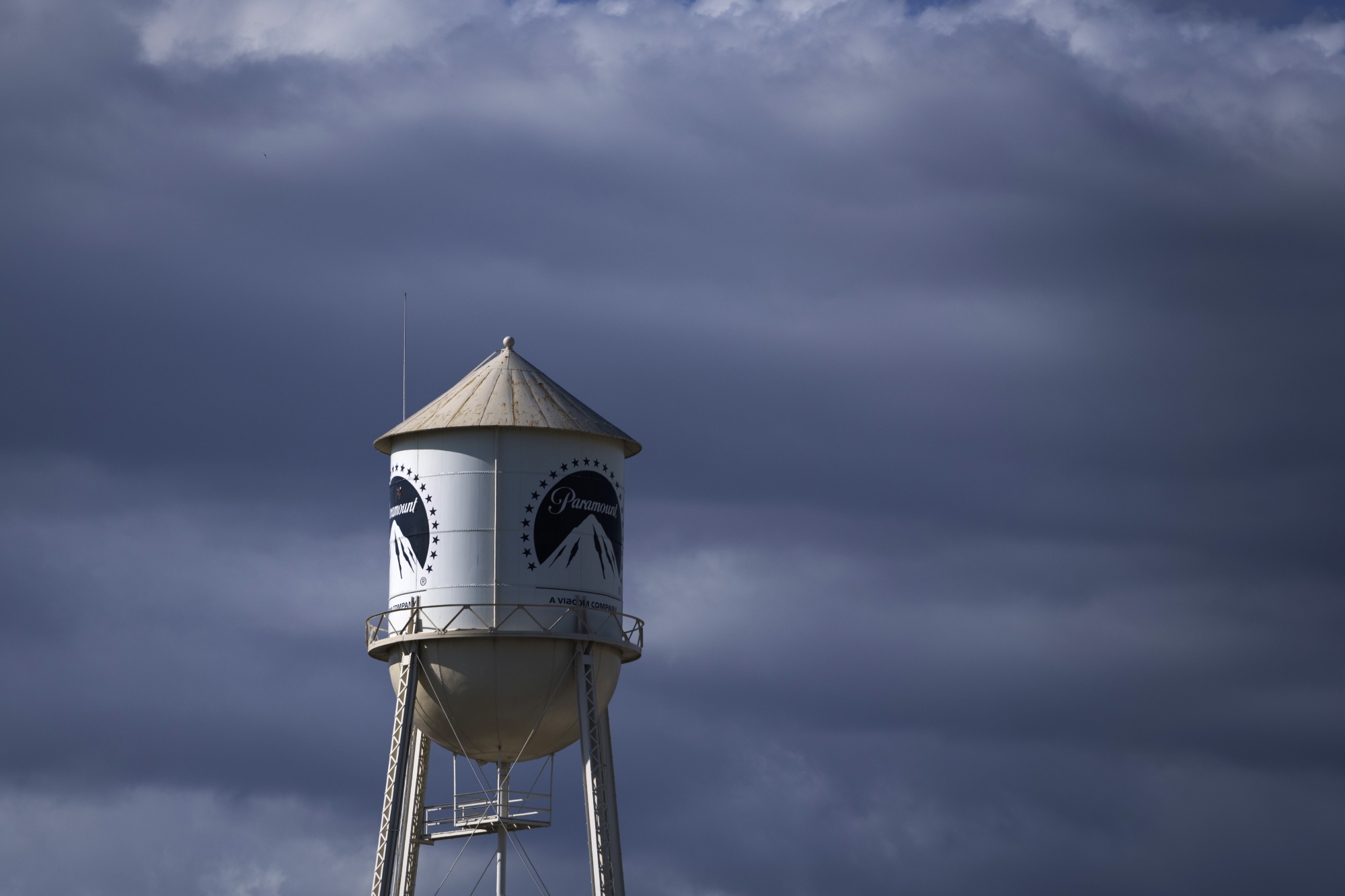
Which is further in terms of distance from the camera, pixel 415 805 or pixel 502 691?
pixel 415 805

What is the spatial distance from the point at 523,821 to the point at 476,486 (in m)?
8.06

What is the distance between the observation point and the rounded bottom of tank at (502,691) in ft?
205

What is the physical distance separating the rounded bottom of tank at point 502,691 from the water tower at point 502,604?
35 mm

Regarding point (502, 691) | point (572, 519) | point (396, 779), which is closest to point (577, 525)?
point (572, 519)

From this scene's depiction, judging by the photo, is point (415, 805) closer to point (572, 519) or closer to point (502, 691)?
point (502, 691)

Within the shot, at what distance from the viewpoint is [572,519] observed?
63406 millimetres

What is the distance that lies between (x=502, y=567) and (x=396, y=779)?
541 cm

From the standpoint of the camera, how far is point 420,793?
214 feet

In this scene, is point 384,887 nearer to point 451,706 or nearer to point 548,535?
Answer: point 451,706

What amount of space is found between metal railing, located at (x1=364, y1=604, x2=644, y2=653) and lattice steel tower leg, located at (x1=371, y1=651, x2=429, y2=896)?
0.85 meters

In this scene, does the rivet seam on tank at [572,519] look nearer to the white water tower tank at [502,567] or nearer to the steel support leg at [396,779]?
the white water tower tank at [502,567]

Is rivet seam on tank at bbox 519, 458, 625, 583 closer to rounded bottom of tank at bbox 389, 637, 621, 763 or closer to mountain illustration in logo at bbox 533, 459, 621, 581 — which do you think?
mountain illustration in logo at bbox 533, 459, 621, 581

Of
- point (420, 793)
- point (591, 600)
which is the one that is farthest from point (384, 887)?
point (591, 600)

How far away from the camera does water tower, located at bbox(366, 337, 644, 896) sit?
6253 centimetres
